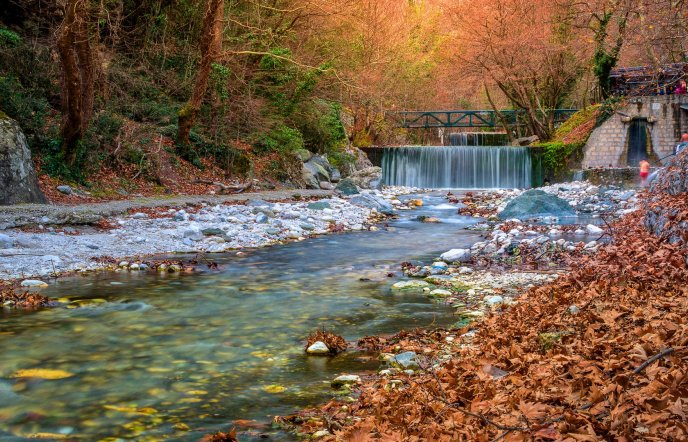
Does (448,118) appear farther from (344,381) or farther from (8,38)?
(344,381)

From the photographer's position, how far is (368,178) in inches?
1037

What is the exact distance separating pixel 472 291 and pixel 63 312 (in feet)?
14.6

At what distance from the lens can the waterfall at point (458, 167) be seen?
28656mm

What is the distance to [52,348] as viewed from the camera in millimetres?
5590

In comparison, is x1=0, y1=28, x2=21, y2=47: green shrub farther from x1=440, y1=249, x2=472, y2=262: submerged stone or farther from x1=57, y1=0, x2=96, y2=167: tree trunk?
x1=440, y1=249, x2=472, y2=262: submerged stone

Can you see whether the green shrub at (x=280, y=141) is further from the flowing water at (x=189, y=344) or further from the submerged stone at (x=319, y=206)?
the flowing water at (x=189, y=344)

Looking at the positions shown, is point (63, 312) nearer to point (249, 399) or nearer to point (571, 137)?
point (249, 399)

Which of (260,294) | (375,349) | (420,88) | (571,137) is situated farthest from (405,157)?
(375,349)

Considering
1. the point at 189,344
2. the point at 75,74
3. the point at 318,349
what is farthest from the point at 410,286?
the point at 75,74

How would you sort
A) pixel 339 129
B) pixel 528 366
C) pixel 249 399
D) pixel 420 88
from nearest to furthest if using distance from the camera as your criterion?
pixel 528 366 < pixel 249 399 < pixel 339 129 < pixel 420 88

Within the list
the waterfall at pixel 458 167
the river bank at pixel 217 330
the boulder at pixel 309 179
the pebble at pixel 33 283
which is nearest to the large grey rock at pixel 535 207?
the river bank at pixel 217 330

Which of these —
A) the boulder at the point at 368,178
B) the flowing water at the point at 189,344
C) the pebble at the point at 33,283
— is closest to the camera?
the flowing water at the point at 189,344

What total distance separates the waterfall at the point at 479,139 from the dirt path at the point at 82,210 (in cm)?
2435

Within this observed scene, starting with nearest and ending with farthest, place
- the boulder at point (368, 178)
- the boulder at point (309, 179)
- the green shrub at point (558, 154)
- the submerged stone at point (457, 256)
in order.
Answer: the submerged stone at point (457, 256) → the boulder at point (309, 179) → the boulder at point (368, 178) → the green shrub at point (558, 154)
